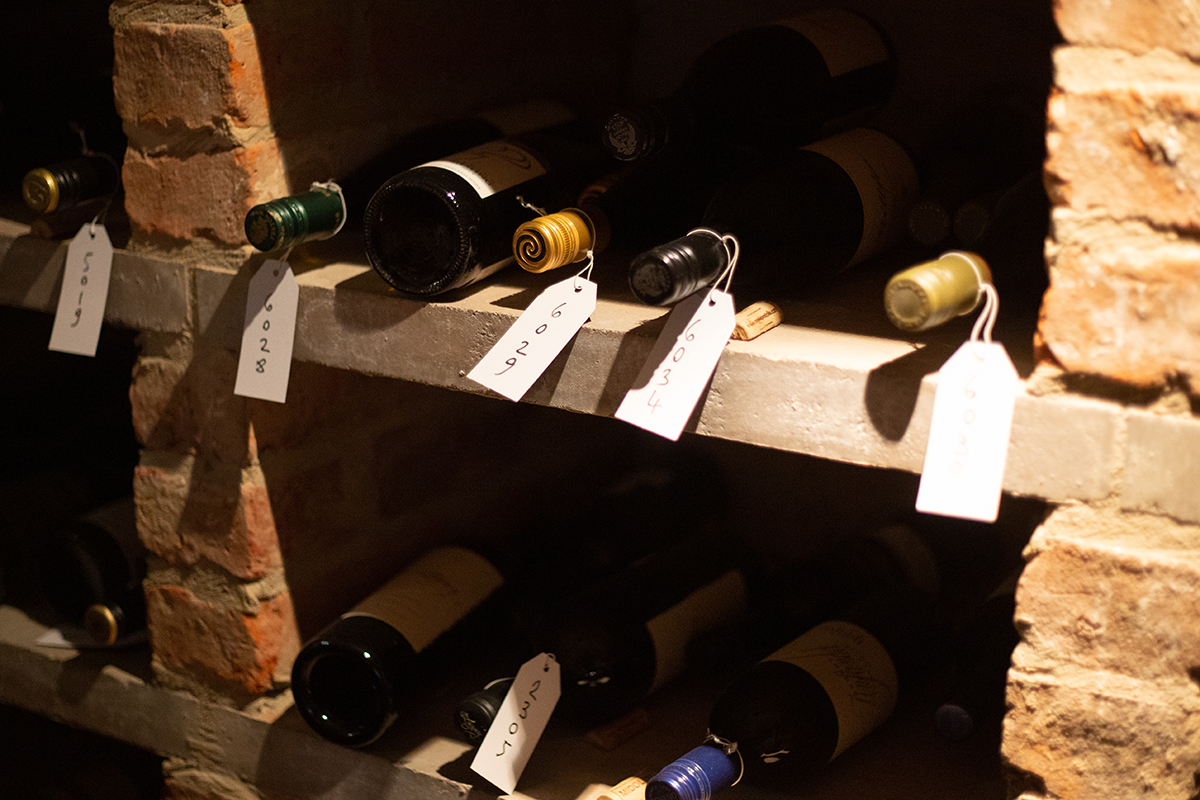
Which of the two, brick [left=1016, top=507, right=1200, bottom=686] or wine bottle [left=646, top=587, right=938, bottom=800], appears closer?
brick [left=1016, top=507, right=1200, bottom=686]

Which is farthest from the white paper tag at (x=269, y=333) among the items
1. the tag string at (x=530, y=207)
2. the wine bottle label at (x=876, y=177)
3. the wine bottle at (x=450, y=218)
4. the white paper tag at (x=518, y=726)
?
the wine bottle label at (x=876, y=177)

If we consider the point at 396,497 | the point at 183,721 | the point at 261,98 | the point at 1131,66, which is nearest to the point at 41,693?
the point at 183,721

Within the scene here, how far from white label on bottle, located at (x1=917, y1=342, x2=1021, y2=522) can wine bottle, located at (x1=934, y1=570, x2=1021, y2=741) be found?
0.74 feet

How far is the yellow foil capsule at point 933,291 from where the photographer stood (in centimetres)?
65

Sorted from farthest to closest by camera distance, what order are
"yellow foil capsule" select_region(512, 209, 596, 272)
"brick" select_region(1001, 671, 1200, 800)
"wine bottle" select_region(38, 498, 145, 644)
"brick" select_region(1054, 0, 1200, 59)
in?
"wine bottle" select_region(38, 498, 145, 644)
"yellow foil capsule" select_region(512, 209, 596, 272)
"brick" select_region(1001, 671, 1200, 800)
"brick" select_region(1054, 0, 1200, 59)

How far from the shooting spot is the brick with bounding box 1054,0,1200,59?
604 millimetres

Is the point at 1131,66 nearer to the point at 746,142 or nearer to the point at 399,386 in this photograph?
the point at 746,142

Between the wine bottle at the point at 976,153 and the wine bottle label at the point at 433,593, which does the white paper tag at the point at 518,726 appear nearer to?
the wine bottle label at the point at 433,593

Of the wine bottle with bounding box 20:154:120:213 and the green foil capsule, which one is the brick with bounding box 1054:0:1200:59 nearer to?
the green foil capsule

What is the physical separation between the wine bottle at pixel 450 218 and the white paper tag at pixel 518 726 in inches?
15.0

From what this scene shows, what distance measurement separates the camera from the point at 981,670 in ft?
3.15

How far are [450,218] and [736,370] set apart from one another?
28 cm

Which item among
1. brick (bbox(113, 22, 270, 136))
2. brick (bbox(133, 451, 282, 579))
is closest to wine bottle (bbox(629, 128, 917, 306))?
brick (bbox(113, 22, 270, 136))

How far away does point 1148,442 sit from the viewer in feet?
2.17
